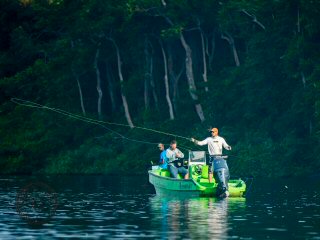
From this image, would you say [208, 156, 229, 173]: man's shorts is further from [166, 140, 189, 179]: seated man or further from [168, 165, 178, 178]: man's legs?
[168, 165, 178, 178]: man's legs

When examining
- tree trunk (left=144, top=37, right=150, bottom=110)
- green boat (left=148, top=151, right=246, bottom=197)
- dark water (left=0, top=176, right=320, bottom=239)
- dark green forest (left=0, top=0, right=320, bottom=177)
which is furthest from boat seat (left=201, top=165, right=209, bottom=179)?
tree trunk (left=144, top=37, right=150, bottom=110)

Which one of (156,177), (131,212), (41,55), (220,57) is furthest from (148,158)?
(131,212)

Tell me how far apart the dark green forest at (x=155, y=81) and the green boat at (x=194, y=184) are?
17.6 metres

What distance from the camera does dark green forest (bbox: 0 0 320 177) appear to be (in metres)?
68.1

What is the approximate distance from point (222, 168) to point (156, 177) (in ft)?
16.5

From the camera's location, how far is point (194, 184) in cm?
4588

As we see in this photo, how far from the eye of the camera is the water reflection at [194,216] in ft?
103

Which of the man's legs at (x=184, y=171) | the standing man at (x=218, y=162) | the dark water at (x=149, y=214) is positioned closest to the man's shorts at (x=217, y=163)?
the standing man at (x=218, y=162)

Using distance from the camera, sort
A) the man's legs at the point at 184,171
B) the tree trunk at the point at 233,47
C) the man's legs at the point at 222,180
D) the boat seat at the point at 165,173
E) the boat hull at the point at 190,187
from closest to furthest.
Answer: the man's legs at the point at 222,180 → the boat hull at the point at 190,187 → the man's legs at the point at 184,171 → the boat seat at the point at 165,173 → the tree trunk at the point at 233,47

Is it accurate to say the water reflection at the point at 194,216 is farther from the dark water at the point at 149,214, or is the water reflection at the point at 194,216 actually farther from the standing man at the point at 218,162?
the standing man at the point at 218,162

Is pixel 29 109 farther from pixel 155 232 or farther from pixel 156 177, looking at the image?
pixel 155 232

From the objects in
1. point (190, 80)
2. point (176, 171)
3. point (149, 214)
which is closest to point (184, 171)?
point (176, 171)

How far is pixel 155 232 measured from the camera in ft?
104

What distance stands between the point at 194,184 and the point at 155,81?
39.8m
